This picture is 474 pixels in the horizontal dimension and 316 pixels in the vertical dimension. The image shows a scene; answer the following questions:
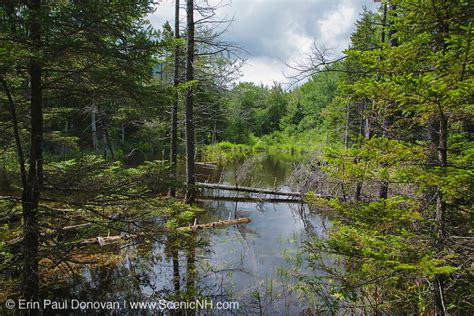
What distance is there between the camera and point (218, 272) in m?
6.06

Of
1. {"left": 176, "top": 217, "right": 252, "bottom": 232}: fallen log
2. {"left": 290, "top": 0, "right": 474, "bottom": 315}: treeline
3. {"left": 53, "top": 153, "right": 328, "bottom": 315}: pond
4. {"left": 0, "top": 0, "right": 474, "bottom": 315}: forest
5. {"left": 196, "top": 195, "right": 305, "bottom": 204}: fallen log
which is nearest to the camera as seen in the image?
{"left": 290, "top": 0, "right": 474, "bottom": 315}: treeline

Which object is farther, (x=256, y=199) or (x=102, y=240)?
(x=256, y=199)

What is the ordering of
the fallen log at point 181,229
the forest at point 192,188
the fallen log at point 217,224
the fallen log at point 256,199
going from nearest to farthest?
the forest at point 192,188, the fallen log at point 181,229, the fallen log at point 217,224, the fallen log at point 256,199

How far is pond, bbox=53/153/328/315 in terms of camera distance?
490cm

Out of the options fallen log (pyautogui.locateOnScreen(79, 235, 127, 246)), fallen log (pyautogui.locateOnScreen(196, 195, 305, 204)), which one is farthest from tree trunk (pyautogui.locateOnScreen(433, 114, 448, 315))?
fallen log (pyautogui.locateOnScreen(196, 195, 305, 204))

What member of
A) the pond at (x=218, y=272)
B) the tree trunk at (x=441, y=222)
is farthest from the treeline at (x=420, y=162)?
the pond at (x=218, y=272)

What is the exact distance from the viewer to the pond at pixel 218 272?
490cm

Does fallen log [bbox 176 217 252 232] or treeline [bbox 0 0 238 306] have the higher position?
treeline [bbox 0 0 238 306]

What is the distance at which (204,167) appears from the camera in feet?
70.5

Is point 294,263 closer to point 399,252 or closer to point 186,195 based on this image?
point 399,252

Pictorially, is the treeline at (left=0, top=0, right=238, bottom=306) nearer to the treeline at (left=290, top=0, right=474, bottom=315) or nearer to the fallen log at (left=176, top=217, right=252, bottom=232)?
the treeline at (left=290, top=0, right=474, bottom=315)

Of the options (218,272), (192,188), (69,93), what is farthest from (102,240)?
(69,93)

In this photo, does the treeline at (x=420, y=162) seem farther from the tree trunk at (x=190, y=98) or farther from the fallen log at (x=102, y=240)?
the tree trunk at (x=190, y=98)

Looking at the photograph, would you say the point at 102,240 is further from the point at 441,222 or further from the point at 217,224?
the point at 441,222
